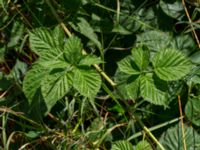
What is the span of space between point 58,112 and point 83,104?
126 millimetres

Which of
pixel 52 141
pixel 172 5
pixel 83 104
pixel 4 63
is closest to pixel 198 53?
pixel 172 5

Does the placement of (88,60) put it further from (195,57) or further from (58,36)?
(195,57)

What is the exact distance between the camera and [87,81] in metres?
1.19

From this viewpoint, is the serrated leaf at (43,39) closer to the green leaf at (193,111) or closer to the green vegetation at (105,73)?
the green vegetation at (105,73)

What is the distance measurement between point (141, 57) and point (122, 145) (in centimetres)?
24


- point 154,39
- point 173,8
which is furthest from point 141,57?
point 173,8

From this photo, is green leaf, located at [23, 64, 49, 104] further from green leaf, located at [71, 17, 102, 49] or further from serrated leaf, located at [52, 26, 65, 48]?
green leaf, located at [71, 17, 102, 49]

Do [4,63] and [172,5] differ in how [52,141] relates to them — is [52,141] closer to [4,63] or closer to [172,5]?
[4,63]

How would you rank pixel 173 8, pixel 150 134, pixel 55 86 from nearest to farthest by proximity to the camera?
pixel 55 86 → pixel 150 134 → pixel 173 8

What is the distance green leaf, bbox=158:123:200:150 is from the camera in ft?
4.22

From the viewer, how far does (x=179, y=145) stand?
1290mm

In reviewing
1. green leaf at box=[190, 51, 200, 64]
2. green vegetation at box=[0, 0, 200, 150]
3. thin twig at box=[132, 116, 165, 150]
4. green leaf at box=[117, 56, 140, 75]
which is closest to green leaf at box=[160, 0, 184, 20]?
green vegetation at box=[0, 0, 200, 150]

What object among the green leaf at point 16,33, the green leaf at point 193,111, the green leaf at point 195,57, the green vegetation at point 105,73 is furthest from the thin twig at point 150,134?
the green leaf at point 16,33

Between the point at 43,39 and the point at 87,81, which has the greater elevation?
the point at 43,39
